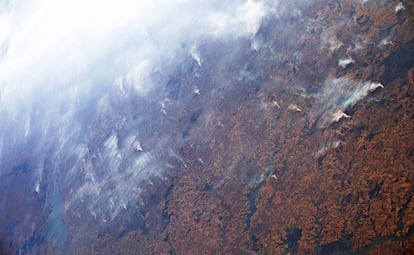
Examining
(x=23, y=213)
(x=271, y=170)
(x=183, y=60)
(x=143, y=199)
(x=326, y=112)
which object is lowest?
(x=23, y=213)

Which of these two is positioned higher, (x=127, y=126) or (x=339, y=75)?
(x=339, y=75)

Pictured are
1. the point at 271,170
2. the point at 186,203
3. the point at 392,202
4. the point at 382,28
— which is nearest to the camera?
the point at 392,202

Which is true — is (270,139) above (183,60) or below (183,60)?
below

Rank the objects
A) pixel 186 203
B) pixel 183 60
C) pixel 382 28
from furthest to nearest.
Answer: pixel 183 60, pixel 186 203, pixel 382 28

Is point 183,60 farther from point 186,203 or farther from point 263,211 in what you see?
point 263,211

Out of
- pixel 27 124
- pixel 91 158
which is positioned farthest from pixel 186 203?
pixel 27 124

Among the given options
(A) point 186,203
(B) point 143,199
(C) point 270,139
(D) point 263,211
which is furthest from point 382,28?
(B) point 143,199

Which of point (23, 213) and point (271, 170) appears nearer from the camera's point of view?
point (271, 170)

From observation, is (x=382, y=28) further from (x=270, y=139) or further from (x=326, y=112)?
(x=270, y=139)

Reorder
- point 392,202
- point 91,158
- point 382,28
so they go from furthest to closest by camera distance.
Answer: point 91,158 < point 382,28 < point 392,202
